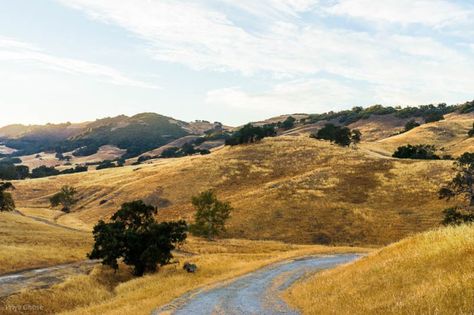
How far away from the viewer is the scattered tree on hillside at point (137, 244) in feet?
139

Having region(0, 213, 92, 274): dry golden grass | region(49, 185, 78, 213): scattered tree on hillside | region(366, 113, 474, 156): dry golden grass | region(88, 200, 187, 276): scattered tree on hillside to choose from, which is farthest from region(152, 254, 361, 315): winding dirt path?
region(366, 113, 474, 156): dry golden grass

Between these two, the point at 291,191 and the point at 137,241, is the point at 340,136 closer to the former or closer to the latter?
the point at 291,191

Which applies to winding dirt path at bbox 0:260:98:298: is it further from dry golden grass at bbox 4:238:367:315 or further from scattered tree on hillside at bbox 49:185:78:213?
scattered tree on hillside at bbox 49:185:78:213

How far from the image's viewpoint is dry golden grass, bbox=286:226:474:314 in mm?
13610

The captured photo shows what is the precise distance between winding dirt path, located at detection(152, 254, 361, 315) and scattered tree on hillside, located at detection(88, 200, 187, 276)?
1054 cm

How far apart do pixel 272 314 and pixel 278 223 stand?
61.1m

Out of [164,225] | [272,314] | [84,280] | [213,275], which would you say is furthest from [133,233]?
[272,314]

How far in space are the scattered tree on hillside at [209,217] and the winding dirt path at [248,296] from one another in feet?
115

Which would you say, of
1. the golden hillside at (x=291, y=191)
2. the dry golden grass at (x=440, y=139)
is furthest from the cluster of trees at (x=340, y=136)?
the dry golden grass at (x=440, y=139)

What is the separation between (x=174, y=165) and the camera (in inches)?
5487

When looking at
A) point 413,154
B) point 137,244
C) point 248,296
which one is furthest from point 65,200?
point 248,296

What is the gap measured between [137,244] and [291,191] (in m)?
56.9

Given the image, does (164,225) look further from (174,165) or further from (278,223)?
(174,165)

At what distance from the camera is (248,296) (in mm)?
26172
